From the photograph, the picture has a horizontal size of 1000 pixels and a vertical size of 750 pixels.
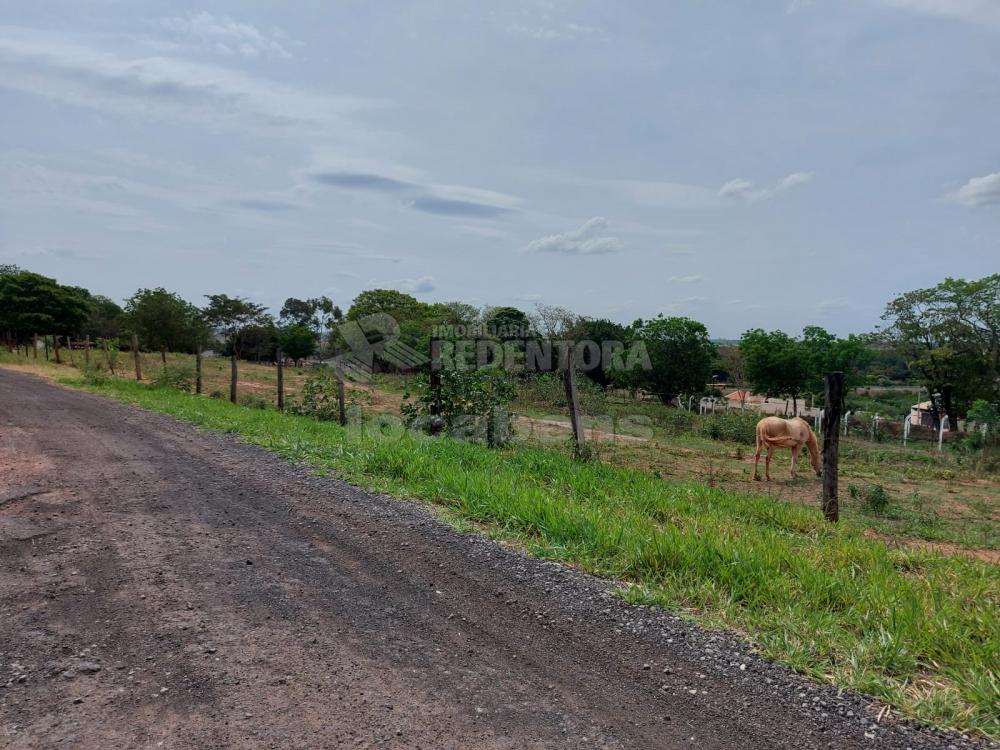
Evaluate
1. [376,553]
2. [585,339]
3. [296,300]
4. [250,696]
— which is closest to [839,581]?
[376,553]

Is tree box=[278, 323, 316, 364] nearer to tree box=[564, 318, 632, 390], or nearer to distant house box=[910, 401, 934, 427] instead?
tree box=[564, 318, 632, 390]

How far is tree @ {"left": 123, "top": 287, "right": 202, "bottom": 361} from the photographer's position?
35.0 meters

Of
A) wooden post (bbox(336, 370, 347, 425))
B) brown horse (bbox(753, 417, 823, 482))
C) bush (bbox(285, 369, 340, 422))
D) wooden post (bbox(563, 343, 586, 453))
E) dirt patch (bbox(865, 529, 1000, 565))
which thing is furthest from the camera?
bush (bbox(285, 369, 340, 422))

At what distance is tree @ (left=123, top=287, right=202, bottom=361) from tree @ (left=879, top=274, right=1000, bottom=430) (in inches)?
1590

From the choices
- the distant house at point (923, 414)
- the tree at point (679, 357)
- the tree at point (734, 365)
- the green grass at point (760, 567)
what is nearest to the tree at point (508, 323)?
the tree at point (679, 357)

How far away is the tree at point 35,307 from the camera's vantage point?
1458 inches

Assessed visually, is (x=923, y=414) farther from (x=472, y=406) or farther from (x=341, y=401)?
(x=341, y=401)

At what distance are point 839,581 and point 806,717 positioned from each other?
145 cm

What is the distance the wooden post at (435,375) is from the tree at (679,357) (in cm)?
2636

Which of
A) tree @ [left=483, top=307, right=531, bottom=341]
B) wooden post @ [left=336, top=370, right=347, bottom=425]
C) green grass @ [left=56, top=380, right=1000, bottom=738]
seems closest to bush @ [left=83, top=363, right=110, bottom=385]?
wooden post @ [left=336, top=370, right=347, bottom=425]

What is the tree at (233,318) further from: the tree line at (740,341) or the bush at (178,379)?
the bush at (178,379)

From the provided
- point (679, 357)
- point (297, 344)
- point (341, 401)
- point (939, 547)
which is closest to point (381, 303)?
point (297, 344)

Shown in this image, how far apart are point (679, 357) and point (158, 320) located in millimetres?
29641

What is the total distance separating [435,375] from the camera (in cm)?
988
